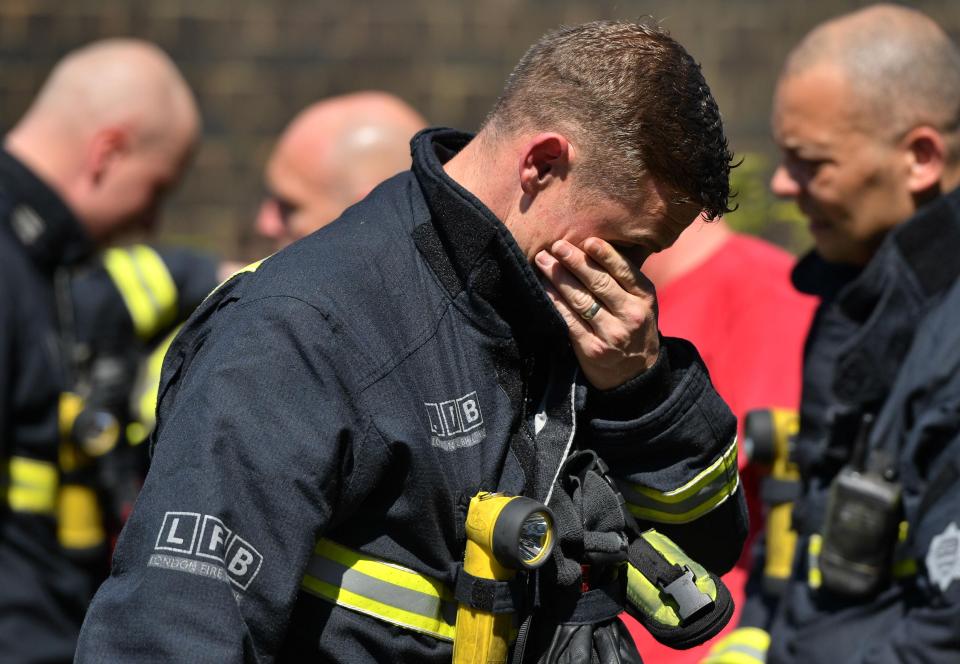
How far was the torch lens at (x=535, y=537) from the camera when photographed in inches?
79.7

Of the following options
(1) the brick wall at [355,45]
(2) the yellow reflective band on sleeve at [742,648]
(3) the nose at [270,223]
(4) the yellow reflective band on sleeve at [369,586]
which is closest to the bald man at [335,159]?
(3) the nose at [270,223]

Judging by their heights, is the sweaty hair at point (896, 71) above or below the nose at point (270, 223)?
above

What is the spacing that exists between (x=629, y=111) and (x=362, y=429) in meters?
0.64

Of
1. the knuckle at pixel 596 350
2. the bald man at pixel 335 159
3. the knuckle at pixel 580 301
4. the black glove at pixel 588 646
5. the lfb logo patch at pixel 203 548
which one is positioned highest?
the knuckle at pixel 580 301

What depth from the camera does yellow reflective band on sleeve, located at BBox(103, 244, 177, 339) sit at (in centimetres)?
491

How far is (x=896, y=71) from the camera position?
12.0ft

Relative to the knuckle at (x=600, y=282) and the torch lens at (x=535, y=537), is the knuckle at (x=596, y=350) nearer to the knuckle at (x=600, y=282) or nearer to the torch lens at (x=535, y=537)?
the knuckle at (x=600, y=282)

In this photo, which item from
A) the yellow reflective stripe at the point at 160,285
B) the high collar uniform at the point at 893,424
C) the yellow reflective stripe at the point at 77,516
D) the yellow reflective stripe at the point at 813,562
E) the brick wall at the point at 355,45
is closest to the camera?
the high collar uniform at the point at 893,424

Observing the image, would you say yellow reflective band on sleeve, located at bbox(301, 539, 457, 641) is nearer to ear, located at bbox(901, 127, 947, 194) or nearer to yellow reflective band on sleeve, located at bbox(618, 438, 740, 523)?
yellow reflective band on sleeve, located at bbox(618, 438, 740, 523)

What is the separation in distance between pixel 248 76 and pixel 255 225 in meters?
2.35

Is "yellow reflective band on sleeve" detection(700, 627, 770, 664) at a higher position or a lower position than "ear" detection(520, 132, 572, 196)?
lower

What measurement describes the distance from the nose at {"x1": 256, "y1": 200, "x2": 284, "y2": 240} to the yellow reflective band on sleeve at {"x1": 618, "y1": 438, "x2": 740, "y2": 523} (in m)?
2.93

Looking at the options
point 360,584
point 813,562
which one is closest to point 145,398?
point 813,562

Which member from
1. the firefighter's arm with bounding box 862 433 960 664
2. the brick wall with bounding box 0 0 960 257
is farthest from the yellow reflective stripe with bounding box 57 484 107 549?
the brick wall with bounding box 0 0 960 257
